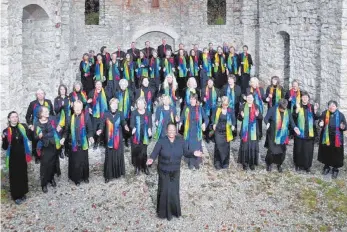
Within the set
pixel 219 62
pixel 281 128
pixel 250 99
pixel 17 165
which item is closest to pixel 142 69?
pixel 219 62

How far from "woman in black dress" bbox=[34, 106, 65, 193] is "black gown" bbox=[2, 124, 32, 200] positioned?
1.05 feet

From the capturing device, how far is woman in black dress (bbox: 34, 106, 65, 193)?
7.59 meters

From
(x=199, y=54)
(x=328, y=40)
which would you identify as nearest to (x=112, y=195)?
(x=328, y=40)

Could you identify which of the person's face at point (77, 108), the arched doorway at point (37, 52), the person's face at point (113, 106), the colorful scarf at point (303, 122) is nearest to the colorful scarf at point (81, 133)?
the person's face at point (77, 108)

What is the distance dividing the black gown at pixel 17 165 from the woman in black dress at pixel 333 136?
5.19 meters

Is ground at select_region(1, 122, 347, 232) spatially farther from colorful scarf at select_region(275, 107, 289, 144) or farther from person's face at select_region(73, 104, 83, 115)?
person's face at select_region(73, 104, 83, 115)

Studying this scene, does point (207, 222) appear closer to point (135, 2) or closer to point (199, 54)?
point (199, 54)

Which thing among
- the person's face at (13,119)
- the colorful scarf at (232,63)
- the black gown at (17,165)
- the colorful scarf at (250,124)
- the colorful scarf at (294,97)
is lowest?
the black gown at (17,165)

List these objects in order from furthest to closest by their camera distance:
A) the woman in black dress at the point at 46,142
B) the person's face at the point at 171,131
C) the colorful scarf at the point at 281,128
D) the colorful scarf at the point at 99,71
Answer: the colorful scarf at the point at 99,71 → the colorful scarf at the point at 281,128 → the woman in black dress at the point at 46,142 → the person's face at the point at 171,131

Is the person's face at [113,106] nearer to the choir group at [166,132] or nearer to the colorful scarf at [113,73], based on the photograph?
the choir group at [166,132]

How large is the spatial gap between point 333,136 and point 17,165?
549cm

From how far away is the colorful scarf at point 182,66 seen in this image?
44.4 feet

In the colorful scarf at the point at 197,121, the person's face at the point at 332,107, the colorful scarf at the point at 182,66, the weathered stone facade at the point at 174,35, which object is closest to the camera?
the person's face at the point at 332,107

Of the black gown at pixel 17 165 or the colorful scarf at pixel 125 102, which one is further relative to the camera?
the colorful scarf at pixel 125 102
